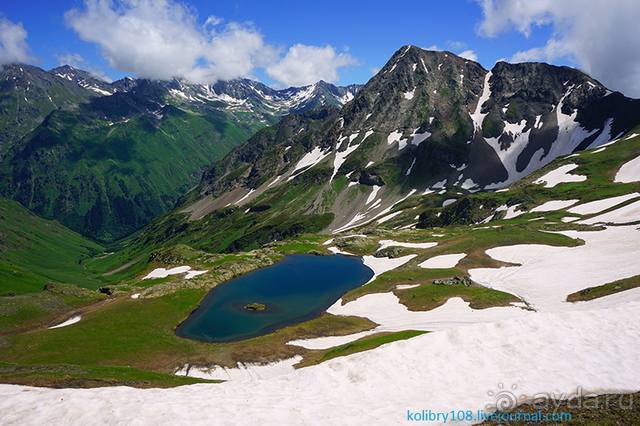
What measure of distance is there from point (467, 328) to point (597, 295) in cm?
3541

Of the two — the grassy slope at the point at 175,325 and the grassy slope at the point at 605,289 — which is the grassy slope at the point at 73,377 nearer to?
the grassy slope at the point at 175,325

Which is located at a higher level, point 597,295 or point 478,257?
point 478,257

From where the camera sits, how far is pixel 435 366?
27391 mm

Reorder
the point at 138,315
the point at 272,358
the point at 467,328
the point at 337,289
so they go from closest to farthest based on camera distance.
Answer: the point at 467,328
the point at 272,358
the point at 138,315
the point at 337,289

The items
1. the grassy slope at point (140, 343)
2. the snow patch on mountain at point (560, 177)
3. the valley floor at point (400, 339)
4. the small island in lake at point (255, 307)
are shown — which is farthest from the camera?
the snow patch on mountain at point (560, 177)

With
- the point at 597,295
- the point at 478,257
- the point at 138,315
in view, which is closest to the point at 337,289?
the point at 478,257

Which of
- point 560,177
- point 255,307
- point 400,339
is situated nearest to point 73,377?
point 400,339

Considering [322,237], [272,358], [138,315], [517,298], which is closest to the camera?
[272,358]

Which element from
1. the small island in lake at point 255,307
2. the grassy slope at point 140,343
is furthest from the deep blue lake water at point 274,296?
the grassy slope at point 140,343

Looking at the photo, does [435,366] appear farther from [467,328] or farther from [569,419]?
[569,419]

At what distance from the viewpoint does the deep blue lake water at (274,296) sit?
239 ft

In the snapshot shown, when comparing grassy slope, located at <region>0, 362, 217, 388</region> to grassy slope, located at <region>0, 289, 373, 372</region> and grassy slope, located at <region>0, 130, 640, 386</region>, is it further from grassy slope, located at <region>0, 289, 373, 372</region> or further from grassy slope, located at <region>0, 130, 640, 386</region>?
grassy slope, located at <region>0, 130, 640, 386</region>

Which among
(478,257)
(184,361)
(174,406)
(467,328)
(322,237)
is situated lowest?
(184,361)

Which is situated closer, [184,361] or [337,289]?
[184,361]
